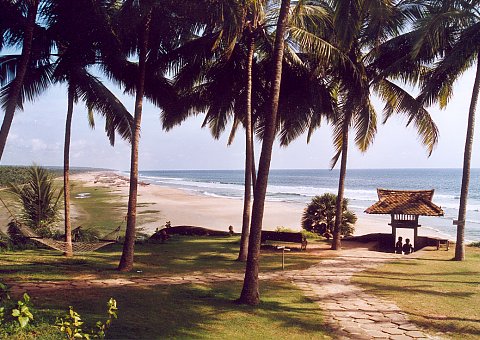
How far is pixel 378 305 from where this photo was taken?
768cm

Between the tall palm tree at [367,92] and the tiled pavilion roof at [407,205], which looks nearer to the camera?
the tall palm tree at [367,92]

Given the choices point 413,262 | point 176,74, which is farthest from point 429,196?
point 176,74

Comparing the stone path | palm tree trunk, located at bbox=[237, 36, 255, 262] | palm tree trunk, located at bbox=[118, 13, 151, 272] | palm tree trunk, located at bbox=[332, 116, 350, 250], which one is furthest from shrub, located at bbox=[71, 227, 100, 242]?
palm tree trunk, located at bbox=[332, 116, 350, 250]

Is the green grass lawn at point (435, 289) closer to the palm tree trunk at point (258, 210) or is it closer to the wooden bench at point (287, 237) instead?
the palm tree trunk at point (258, 210)

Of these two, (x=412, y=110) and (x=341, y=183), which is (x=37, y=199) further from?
(x=412, y=110)

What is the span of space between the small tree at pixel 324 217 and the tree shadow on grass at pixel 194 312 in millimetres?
10051

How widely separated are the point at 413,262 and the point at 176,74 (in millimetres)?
8270

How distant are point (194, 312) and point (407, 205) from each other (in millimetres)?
9410

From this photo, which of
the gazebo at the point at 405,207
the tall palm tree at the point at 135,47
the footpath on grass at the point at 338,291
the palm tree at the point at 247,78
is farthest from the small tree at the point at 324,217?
the tall palm tree at the point at 135,47

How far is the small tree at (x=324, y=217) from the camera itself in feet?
60.4

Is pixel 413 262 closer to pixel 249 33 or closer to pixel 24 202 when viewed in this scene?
pixel 249 33

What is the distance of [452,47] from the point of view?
12.1 meters

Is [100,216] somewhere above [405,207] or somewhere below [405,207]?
below

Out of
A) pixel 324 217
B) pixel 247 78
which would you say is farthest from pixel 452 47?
pixel 324 217
